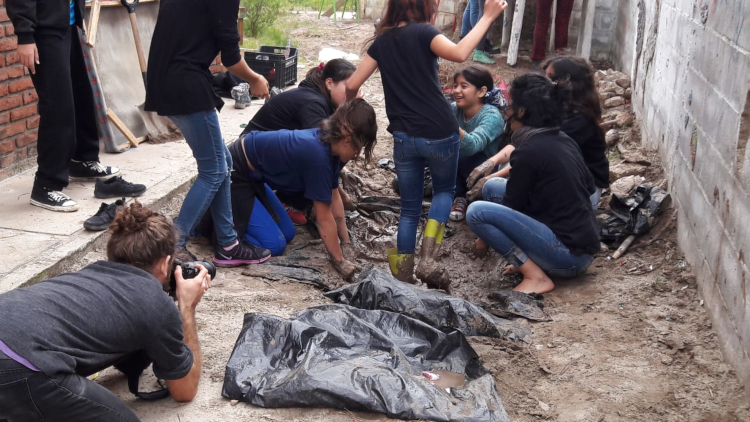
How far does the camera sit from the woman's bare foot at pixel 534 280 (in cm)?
436

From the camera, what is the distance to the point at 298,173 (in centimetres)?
443

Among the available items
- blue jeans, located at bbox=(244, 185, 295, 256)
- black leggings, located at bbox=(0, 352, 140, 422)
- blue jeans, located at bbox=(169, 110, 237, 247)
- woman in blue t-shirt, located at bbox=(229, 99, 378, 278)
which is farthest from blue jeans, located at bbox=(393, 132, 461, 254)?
black leggings, located at bbox=(0, 352, 140, 422)

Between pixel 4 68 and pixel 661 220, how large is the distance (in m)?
4.61

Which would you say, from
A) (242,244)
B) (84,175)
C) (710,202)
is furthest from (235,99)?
(710,202)

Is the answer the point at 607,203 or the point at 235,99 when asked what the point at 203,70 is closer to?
the point at 607,203

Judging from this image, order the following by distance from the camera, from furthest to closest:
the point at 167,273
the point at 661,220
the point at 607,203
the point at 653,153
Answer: the point at 653,153 < the point at 607,203 < the point at 661,220 < the point at 167,273

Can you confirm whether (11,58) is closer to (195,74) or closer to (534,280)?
(195,74)

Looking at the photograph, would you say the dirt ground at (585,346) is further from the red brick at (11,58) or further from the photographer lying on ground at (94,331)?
the red brick at (11,58)

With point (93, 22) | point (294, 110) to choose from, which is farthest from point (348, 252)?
point (93, 22)

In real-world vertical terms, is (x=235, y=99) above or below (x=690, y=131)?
below

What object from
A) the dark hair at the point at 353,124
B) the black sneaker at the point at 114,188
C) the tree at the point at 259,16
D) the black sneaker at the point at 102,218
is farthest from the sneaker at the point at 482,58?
the black sneaker at the point at 102,218

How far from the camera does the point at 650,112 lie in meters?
6.09

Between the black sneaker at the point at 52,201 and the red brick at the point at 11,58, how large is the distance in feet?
3.58

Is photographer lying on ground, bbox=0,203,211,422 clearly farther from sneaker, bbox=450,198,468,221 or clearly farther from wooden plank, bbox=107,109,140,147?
wooden plank, bbox=107,109,140,147
